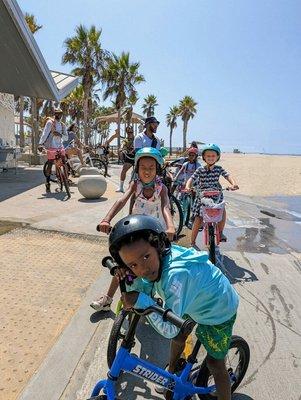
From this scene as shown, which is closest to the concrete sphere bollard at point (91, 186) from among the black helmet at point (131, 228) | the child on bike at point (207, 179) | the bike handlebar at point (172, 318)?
the child on bike at point (207, 179)

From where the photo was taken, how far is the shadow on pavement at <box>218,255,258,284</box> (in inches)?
209

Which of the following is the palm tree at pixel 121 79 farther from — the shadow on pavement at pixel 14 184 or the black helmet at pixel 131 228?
the black helmet at pixel 131 228

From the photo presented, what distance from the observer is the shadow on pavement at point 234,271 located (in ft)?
17.4

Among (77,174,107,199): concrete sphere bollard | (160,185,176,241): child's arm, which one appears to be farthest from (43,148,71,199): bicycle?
(160,185,176,241): child's arm

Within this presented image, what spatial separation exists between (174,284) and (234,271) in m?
3.78

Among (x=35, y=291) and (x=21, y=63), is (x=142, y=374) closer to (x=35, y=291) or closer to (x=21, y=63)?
(x=35, y=291)

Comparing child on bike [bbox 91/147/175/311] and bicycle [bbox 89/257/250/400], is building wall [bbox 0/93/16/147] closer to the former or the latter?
child on bike [bbox 91/147/175/311]

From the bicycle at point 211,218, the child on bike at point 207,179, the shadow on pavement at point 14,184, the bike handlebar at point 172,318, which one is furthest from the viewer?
the shadow on pavement at point 14,184

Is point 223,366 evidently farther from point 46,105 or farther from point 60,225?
point 46,105

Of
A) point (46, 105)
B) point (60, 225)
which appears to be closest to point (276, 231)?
point (60, 225)

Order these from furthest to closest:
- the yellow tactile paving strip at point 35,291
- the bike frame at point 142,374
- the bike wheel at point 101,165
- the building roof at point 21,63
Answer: the bike wheel at point 101,165
the building roof at point 21,63
the yellow tactile paving strip at point 35,291
the bike frame at point 142,374

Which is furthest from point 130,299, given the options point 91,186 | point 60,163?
point 60,163

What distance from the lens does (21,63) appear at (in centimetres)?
1513

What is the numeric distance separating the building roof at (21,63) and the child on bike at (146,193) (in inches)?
378
